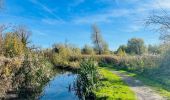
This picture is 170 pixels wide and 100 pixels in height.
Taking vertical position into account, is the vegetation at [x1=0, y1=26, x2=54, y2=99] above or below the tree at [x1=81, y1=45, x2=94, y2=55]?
below

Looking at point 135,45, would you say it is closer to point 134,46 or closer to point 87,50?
point 134,46

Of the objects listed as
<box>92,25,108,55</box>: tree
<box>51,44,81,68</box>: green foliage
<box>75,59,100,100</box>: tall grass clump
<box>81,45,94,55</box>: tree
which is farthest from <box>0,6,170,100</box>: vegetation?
<box>92,25,108,55</box>: tree

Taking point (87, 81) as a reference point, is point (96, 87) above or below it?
below

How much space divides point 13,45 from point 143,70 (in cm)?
1618

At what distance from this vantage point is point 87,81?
28.2 metres

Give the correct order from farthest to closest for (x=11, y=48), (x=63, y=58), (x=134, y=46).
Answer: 1. (x=134, y=46)
2. (x=63, y=58)
3. (x=11, y=48)

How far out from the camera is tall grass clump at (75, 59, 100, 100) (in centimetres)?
2615

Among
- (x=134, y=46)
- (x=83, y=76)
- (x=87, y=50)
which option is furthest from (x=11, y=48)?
(x=134, y=46)

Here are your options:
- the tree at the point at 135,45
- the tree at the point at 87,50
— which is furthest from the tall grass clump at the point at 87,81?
the tree at the point at 135,45

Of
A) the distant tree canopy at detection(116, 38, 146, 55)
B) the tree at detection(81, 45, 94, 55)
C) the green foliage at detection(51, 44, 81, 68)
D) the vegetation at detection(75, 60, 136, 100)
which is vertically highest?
the distant tree canopy at detection(116, 38, 146, 55)

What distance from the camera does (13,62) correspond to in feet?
91.5

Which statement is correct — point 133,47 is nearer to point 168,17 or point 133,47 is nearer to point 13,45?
point 13,45

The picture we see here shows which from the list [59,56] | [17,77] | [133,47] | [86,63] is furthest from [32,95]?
[133,47]

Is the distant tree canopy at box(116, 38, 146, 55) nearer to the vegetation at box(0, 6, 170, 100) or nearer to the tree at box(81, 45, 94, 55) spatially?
the tree at box(81, 45, 94, 55)
